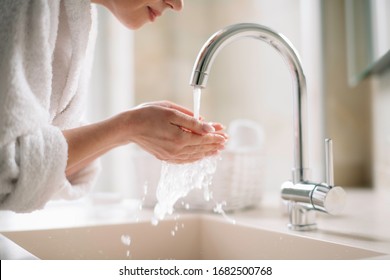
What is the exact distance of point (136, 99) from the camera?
72.2 inches

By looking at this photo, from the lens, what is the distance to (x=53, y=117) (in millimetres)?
860

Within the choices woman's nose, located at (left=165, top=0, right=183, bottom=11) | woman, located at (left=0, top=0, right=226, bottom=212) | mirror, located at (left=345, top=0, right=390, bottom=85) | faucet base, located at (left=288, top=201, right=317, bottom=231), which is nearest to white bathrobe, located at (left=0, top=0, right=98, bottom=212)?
woman, located at (left=0, top=0, right=226, bottom=212)

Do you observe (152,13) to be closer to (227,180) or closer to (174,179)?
(174,179)

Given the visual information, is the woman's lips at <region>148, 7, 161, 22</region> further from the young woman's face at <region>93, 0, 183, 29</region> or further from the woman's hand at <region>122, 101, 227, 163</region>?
the woman's hand at <region>122, 101, 227, 163</region>

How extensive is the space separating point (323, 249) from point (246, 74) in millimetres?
1218

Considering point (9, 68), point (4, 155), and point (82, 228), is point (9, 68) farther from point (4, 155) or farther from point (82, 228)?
point (82, 228)

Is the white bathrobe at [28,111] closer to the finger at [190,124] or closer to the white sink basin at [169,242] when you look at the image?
the finger at [190,124]

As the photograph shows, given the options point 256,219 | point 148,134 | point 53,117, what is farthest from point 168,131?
point 256,219

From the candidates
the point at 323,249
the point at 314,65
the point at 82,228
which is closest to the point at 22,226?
the point at 82,228

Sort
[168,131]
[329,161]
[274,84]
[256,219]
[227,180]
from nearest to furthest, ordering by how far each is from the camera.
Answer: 1. [168,131]
2. [329,161]
3. [256,219]
4. [227,180]
5. [274,84]

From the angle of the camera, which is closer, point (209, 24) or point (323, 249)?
point (323, 249)

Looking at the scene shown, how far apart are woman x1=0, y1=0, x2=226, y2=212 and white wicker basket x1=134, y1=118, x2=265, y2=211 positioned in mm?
296

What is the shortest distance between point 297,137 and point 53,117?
1.42 feet

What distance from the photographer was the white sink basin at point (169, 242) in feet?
2.79
